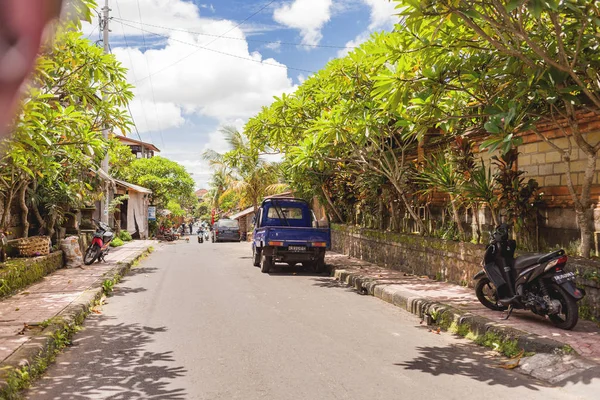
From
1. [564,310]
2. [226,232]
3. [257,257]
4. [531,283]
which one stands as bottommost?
[564,310]

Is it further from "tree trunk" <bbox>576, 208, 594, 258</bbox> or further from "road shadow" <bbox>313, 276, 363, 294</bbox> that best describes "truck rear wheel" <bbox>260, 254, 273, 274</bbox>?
"tree trunk" <bbox>576, 208, 594, 258</bbox>

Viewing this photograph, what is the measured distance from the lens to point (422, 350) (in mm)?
6031

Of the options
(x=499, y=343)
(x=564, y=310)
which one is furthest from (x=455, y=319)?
(x=564, y=310)

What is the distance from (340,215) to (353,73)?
11650mm

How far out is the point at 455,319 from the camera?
7129 mm

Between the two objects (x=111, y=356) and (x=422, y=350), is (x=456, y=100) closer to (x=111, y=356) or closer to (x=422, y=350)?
(x=422, y=350)

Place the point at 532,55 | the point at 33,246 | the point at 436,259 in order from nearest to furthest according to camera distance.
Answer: the point at 532,55
the point at 436,259
the point at 33,246

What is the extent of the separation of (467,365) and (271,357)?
2074 mm

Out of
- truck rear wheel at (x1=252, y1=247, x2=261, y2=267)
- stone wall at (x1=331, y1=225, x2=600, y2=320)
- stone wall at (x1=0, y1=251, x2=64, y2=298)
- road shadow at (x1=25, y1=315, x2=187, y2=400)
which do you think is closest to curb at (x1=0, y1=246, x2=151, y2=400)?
road shadow at (x1=25, y1=315, x2=187, y2=400)

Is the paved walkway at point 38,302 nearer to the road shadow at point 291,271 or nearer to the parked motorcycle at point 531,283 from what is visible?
the road shadow at point 291,271

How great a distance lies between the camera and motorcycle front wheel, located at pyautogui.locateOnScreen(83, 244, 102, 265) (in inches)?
575

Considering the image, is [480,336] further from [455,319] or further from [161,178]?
[161,178]

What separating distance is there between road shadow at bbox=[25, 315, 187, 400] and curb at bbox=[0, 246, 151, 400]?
110 mm

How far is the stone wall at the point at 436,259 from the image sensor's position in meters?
6.68
